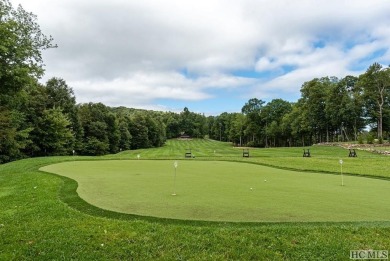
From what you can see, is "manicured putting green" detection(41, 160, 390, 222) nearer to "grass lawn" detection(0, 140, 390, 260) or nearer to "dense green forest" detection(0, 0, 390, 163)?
"grass lawn" detection(0, 140, 390, 260)

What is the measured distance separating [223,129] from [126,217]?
105 m

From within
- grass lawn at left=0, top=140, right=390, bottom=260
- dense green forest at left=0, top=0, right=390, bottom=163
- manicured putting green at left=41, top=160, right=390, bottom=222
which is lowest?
grass lawn at left=0, top=140, right=390, bottom=260

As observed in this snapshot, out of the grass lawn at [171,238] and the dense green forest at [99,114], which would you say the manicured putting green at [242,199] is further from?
the dense green forest at [99,114]

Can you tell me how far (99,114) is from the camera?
47.9 metres

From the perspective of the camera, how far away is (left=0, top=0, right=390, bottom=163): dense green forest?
18.1 metres

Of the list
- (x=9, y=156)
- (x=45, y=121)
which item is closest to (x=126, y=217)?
(x=9, y=156)

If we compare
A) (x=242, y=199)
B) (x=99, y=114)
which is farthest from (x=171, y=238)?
(x=99, y=114)

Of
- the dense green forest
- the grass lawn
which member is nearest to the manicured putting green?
the grass lawn

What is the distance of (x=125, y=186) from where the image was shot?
7977 millimetres

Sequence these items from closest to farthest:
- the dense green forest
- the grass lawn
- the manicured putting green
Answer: the grass lawn, the manicured putting green, the dense green forest

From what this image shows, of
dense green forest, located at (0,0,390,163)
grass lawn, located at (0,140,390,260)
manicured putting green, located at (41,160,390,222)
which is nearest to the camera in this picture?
grass lawn, located at (0,140,390,260)

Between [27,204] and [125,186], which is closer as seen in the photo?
[27,204]

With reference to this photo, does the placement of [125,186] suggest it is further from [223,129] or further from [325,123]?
[223,129]

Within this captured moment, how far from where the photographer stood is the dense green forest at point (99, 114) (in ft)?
59.5
